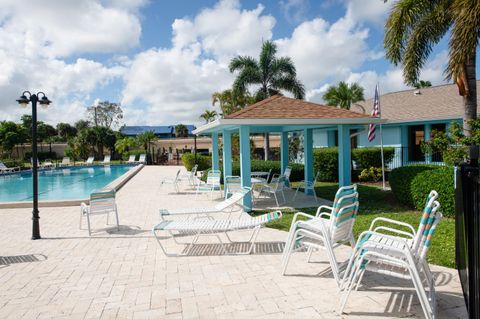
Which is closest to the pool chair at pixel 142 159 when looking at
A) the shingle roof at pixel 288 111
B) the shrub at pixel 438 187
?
the shingle roof at pixel 288 111

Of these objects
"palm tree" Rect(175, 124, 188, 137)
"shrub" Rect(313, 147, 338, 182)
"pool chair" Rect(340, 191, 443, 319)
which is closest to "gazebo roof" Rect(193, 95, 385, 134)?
"pool chair" Rect(340, 191, 443, 319)

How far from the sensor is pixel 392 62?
11.5m

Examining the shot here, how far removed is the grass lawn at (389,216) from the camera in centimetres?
553

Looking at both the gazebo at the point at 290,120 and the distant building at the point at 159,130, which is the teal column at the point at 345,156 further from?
the distant building at the point at 159,130

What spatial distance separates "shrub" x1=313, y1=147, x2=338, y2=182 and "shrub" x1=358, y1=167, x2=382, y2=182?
1.26 m

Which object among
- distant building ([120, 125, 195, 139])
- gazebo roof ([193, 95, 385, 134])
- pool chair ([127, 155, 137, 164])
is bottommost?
pool chair ([127, 155, 137, 164])

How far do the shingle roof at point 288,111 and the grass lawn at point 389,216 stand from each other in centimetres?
272

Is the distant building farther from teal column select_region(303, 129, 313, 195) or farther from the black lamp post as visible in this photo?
the black lamp post

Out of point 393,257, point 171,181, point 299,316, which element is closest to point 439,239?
point 393,257

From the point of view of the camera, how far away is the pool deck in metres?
3.90

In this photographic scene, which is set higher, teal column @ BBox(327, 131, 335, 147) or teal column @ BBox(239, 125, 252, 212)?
teal column @ BBox(327, 131, 335, 147)

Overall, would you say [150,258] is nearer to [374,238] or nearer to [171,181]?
[374,238]

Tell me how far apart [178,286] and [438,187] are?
261 inches

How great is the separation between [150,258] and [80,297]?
1570mm
